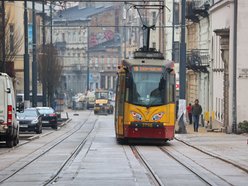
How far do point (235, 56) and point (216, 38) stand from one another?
12.5 metres

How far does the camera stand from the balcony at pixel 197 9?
6009 cm

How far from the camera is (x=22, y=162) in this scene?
24.2 meters

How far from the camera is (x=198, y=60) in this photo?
59625 millimetres

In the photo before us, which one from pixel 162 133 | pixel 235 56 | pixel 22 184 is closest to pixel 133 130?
pixel 162 133

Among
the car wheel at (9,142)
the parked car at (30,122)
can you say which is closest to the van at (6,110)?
the car wheel at (9,142)

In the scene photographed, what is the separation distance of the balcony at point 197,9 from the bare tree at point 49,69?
1635cm

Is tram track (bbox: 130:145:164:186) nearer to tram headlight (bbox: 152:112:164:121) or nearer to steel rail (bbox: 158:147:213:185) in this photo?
steel rail (bbox: 158:147:213:185)

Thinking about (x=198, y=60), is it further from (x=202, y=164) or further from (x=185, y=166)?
(x=185, y=166)

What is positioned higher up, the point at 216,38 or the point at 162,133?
the point at 216,38

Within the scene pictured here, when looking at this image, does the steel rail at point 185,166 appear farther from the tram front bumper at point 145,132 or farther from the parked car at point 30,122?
the parked car at point 30,122

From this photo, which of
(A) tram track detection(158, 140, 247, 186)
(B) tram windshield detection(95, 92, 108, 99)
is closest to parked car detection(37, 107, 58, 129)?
(A) tram track detection(158, 140, 247, 186)

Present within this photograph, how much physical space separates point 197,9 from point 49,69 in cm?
2029

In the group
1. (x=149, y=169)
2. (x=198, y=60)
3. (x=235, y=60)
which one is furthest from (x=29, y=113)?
(x=149, y=169)

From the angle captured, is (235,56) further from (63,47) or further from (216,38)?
(63,47)
